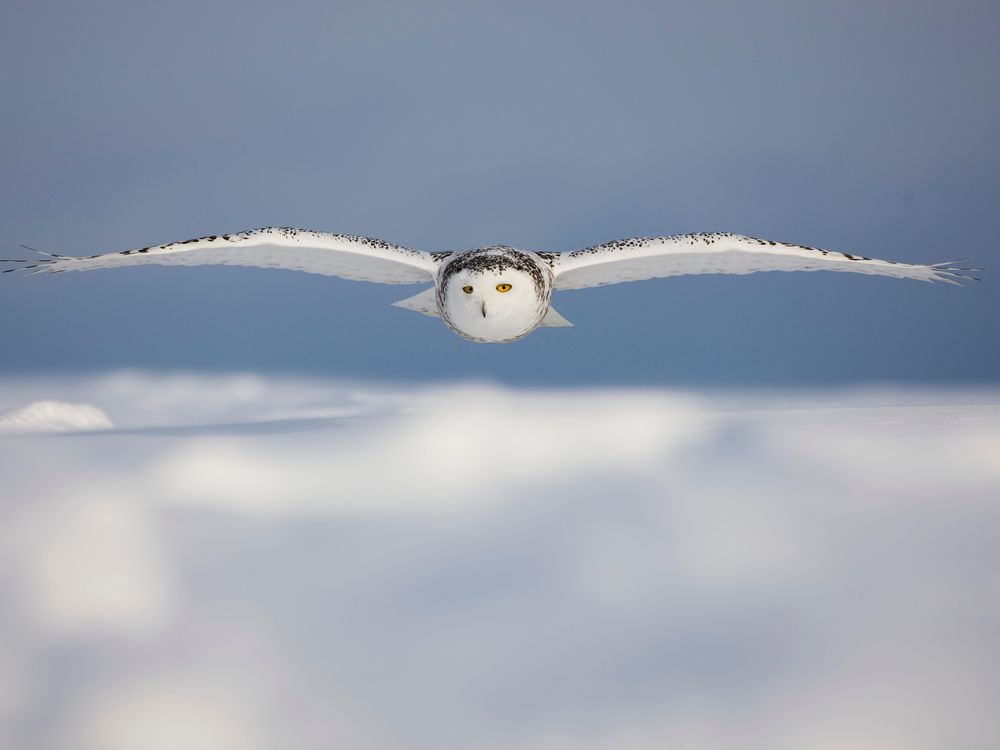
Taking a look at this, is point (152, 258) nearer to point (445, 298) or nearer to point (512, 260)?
point (445, 298)

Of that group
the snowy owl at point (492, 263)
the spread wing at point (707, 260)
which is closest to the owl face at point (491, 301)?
the snowy owl at point (492, 263)

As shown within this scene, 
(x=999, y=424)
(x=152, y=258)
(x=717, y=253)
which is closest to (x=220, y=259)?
(x=152, y=258)

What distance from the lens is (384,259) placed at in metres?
12.9

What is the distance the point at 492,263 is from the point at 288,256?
3.54 meters

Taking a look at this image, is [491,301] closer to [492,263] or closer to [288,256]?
[492,263]

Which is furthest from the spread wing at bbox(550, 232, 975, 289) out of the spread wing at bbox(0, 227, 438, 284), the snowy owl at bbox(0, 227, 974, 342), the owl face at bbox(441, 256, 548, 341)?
the spread wing at bbox(0, 227, 438, 284)

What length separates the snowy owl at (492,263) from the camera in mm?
11828

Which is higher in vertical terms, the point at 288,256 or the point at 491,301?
the point at 288,256

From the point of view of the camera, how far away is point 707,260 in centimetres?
1312

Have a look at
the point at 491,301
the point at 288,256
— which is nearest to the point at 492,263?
the point at 491,301

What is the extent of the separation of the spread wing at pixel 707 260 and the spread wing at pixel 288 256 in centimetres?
252

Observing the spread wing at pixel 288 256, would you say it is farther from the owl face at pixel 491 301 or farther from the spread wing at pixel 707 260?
the spread wing at pixel 707 260

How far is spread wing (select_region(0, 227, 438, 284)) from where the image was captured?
11906mm

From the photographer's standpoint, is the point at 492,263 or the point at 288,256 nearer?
the point at 492,263
